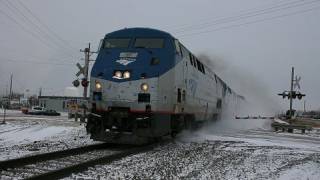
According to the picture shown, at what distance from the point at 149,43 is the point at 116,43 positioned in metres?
1.22

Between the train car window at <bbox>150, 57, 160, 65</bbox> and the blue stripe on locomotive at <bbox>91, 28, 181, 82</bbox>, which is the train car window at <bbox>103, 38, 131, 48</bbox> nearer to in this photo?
the blue stripe on locomotive at <bbox>91, 28, 181, 82</bbox>

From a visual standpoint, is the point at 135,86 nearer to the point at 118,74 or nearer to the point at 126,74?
the point at 126,74

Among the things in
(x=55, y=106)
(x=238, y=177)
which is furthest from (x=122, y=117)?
(x=55, y=106)

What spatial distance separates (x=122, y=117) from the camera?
15.6m

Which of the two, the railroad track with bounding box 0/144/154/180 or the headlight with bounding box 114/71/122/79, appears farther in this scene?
the headlight with bounding box 114/71/122/79

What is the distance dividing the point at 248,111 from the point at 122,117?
4087cm

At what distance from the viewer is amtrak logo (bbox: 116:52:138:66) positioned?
1615 centimetres

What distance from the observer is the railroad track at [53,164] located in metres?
9.08

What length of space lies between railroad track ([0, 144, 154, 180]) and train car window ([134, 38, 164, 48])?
13.3 feet

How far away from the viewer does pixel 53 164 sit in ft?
36.1

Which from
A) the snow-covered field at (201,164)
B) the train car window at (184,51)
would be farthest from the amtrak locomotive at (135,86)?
the snow-covered field at (201,164)

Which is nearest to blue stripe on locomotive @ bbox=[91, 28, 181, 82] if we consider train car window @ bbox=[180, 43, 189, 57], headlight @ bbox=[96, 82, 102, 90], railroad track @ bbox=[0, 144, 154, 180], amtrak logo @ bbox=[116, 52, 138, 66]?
amtrak logo @ bbox=[116, 52, 138, 66]

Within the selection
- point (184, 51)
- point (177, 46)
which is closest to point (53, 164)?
point (177, 46)

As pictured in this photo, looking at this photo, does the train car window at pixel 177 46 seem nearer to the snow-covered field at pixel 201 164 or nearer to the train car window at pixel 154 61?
the train car window at pixel 154 61
